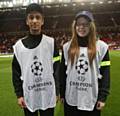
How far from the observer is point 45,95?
555cm

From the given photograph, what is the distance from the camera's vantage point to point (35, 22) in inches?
216

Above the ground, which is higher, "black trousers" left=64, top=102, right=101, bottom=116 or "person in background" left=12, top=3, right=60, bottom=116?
"person in background" left=12, top=3, right=60, bottom=116

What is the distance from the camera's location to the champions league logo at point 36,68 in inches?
215

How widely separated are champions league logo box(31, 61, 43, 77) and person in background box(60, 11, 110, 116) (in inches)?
14.4

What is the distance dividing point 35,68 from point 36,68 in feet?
0.04

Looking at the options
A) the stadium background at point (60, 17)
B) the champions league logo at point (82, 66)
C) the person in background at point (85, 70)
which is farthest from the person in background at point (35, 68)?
the stadium background at point (60, 17)

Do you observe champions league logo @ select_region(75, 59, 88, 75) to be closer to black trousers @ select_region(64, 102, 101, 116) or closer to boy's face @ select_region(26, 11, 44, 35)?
black trousers @ select_region(64, 102, 101, 116)

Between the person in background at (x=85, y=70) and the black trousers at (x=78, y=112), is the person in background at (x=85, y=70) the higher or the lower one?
the higher one

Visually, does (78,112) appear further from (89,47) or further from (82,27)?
(82,27)

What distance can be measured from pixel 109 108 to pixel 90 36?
481cm

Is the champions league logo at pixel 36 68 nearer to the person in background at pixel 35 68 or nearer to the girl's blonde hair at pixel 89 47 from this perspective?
the person in background at pixel 35 68

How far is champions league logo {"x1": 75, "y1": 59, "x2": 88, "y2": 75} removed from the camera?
17.8 ft

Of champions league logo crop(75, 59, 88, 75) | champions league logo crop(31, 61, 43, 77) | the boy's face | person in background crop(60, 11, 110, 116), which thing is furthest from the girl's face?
champions league logo crop(31, 61, 43, 77)

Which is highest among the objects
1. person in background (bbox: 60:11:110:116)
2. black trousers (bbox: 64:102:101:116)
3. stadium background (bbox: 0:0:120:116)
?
person in background (bbox: 60:11:110:116)
